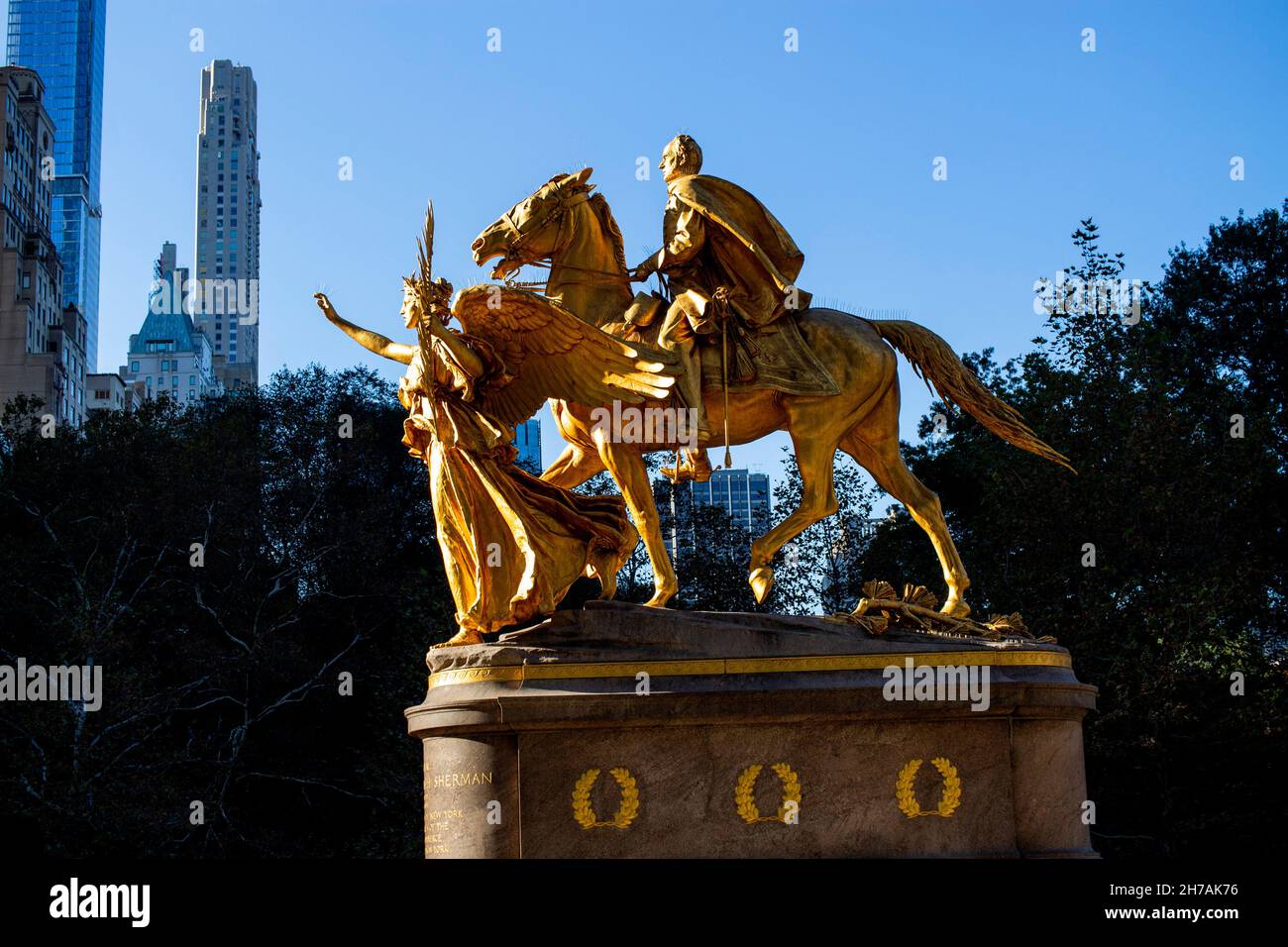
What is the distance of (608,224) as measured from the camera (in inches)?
571

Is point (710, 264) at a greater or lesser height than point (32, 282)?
lesser

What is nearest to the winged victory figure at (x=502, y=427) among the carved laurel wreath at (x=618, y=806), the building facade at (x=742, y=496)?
the carved laurel wreath at (x=618, y=806)

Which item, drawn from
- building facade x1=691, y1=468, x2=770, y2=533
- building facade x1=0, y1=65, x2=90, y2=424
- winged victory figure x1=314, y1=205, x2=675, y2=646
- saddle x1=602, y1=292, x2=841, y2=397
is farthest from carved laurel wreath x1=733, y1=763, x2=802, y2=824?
building facade x1=0, y1=65, x2=90, y2=424

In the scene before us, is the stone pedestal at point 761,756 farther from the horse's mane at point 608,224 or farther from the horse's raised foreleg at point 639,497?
the horse's mane at point 608,224

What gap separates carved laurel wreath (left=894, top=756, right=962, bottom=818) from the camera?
39.5 feet

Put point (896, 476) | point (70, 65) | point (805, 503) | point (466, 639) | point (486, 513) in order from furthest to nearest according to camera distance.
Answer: point (70, 65), point (896, 476), point (805, 503), point (486, 513), point (466, 639)

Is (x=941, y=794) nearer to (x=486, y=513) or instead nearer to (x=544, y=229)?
(x=486, y=513)

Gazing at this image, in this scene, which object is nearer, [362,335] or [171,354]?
[362,335]

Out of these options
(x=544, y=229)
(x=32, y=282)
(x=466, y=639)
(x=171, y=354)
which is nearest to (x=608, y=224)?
(x=544, y=229)

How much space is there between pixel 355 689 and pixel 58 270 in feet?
150

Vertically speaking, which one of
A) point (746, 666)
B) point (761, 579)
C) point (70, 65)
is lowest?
point (746, 666)

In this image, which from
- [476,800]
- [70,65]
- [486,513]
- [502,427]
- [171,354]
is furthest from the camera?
[70,65]

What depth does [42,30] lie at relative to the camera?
186875mm

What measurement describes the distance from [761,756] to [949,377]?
410 cm
